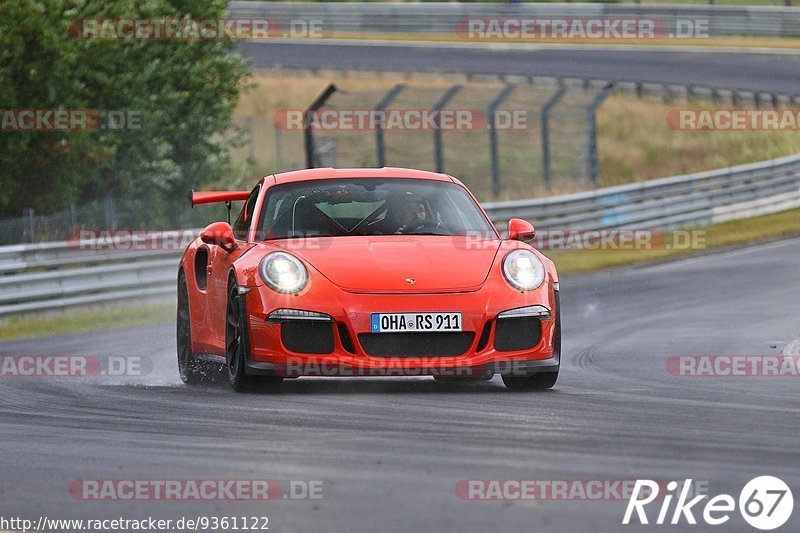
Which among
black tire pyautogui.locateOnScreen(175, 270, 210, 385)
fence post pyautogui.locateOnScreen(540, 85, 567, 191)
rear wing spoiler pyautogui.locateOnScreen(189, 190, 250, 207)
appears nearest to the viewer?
black tire pyautogui.locateOnScreen(175, 270, 210, 385)

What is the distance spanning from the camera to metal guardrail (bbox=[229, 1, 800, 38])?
43.5 metres

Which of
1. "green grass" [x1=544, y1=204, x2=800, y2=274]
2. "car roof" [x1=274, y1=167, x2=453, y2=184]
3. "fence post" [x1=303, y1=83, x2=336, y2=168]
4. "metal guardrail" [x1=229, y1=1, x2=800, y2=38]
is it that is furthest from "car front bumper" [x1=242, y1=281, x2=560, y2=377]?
"metal guardrail" [x1=229, y1=1, x2=800, y2=38]

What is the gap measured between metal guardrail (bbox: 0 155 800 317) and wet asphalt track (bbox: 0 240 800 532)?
7.01m

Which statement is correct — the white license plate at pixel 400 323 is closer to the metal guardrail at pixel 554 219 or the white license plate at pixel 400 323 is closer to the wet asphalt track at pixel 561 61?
the metal guardrail at pixel 554 219

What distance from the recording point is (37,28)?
21.7m

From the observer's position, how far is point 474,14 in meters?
45.4

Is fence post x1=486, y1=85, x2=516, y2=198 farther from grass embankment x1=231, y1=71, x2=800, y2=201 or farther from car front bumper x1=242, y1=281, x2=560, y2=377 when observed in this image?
car front bumper x1=242, y1=281, x2=560, y2=377

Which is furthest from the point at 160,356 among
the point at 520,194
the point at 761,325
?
the point at 520,194

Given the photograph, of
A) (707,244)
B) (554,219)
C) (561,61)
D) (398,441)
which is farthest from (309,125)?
(561,61)

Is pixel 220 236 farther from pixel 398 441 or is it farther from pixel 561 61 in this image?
pixel 561 61

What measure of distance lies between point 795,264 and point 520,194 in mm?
8080

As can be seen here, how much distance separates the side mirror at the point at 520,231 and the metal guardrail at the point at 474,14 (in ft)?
111

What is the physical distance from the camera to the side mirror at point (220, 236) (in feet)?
32.0

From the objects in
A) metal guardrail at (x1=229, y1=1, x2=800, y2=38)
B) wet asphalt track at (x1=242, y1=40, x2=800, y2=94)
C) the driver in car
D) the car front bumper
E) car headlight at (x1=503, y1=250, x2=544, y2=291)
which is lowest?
the car front bumper
